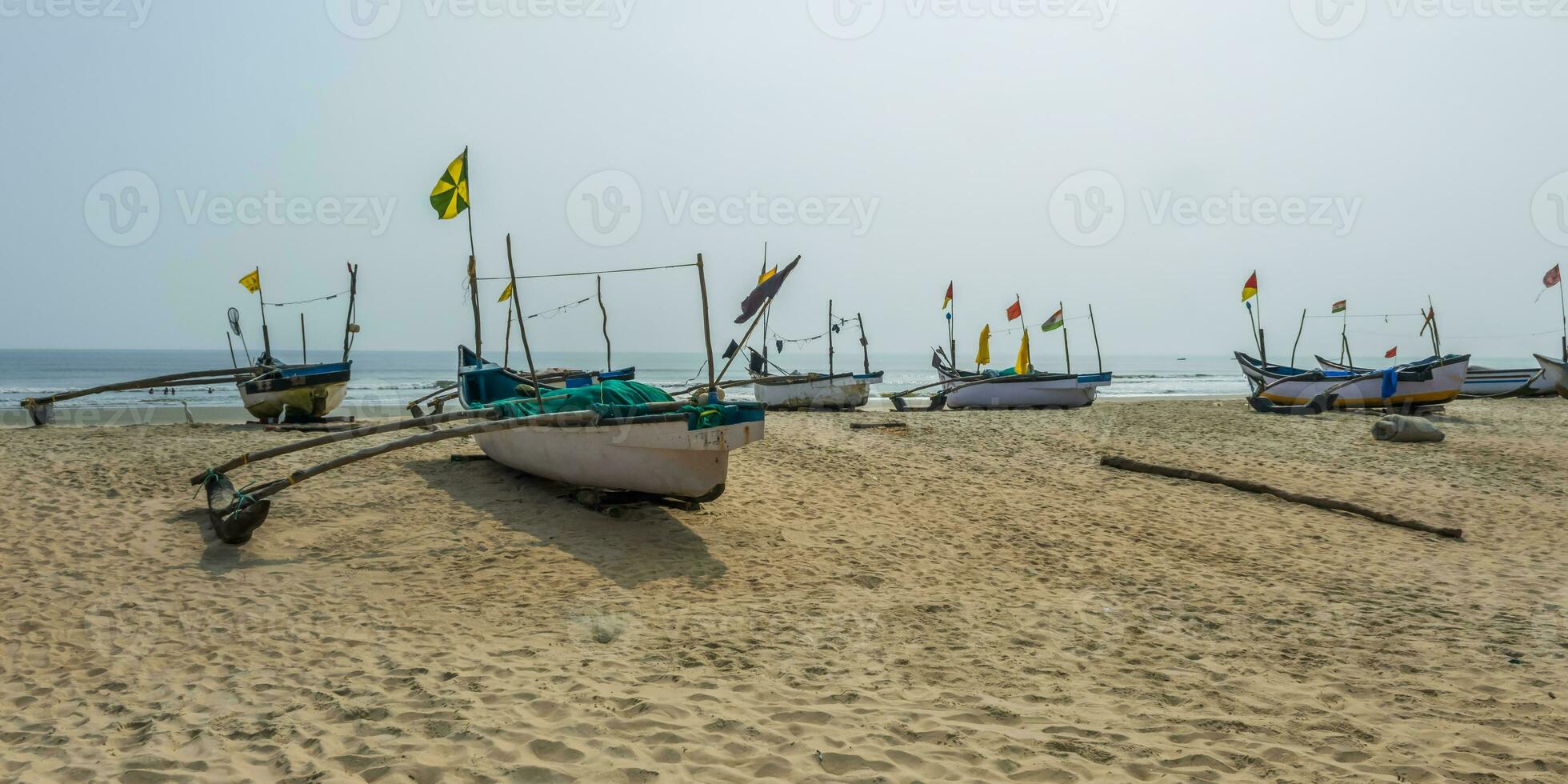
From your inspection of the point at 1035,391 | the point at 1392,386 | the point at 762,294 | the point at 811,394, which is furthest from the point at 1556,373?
the point at 762,294

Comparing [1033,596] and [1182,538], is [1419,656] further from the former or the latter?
[1182,538]

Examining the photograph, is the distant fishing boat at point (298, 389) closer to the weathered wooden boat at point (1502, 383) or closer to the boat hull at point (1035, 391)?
the boat hull at point (1035, 391)

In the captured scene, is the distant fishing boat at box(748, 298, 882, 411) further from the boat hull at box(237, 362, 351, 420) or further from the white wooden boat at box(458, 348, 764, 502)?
the white wooden boat at box(458, 348, 764, 502)

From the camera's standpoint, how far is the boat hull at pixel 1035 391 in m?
26.2

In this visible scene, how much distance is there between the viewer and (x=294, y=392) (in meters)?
17.6

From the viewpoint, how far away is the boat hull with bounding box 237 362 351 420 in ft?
57.2

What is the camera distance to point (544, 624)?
5.75 metres

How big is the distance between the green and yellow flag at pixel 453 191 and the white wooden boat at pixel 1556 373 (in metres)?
34.3

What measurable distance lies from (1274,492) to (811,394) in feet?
56.3

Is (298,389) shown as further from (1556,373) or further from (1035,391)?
(1556,373)

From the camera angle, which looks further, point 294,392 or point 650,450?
point 294,392

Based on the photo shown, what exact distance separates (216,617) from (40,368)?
9003 cm

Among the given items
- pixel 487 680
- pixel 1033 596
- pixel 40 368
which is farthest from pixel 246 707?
pixel 40 368

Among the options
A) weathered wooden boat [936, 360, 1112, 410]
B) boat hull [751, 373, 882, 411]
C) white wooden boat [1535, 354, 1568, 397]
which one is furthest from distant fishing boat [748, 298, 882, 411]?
white wooden boat [1535, 354, 1568, 397]
